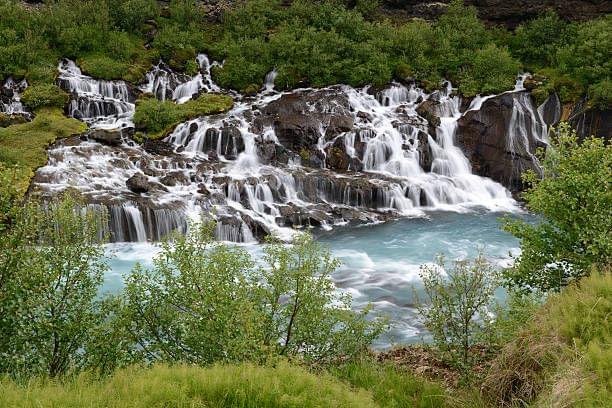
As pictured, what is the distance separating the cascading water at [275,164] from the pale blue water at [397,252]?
145 centimetres

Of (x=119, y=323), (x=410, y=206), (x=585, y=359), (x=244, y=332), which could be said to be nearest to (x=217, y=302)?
(x=244, y=332)

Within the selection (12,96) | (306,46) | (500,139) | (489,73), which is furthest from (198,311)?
(306,46)

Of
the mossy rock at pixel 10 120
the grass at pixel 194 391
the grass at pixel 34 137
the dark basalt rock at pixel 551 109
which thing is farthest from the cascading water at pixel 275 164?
the grass at pixel 194 391

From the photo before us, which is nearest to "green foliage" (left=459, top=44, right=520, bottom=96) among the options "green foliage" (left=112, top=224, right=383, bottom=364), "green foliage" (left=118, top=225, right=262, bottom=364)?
"green foliage" (left=112, top=224, right=383, bottom=364)

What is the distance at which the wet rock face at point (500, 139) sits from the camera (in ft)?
111

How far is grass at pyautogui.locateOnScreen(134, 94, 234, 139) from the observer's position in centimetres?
3378

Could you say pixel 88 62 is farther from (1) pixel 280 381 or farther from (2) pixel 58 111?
(1) pixel 280 381

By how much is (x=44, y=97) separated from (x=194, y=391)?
108 ft

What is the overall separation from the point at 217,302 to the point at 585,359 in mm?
5586

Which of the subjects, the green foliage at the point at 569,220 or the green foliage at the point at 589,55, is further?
the green foliage at the point at 589,55

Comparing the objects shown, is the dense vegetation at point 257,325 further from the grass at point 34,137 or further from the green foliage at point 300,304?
the grass at point 34,137

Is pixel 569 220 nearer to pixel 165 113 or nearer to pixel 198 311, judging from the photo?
pixel 198 311

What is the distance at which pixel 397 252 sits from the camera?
2459 centimetres

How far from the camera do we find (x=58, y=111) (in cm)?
3478
